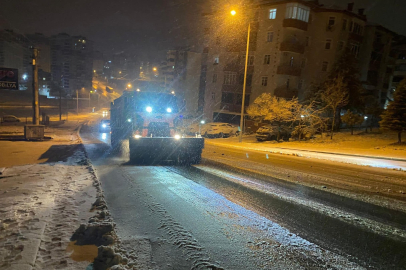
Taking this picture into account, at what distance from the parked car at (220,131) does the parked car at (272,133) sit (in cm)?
560

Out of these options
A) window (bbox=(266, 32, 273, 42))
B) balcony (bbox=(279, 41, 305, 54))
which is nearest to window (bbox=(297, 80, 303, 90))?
balcony (bbox=(279, 41, 305, 54))

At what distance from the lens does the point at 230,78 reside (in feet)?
131

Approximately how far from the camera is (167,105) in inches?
603

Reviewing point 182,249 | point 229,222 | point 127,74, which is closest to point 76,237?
point 182,249

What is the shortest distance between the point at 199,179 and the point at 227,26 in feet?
118

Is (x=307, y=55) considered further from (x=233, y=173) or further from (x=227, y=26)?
(x=233, y=173)

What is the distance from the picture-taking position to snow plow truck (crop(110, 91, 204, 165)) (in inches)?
474

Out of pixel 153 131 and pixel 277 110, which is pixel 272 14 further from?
pixel 153 131

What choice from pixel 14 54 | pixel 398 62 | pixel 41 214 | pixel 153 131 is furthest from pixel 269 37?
pixel 14 54

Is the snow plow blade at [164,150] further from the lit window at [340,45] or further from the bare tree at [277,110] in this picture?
the lit window at [340,45]

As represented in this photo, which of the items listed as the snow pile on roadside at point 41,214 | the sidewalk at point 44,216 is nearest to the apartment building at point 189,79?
the sidewalk at point 44,216

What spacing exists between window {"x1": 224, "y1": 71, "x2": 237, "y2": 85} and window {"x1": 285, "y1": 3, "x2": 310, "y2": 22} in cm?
1069

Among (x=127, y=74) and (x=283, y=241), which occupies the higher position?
(x=127, y=74)

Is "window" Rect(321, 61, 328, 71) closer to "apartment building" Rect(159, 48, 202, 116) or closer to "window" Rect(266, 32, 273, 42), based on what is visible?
"window" Rect(266, 32, 273, 42)
